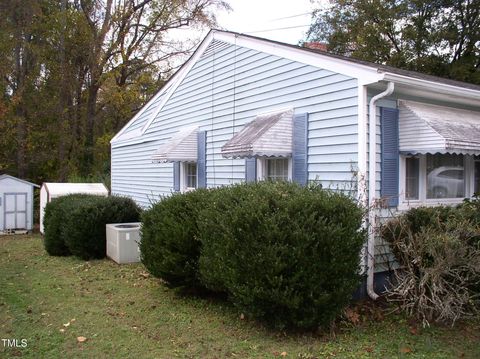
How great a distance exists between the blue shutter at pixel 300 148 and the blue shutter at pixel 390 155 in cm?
124

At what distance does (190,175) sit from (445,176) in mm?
5998

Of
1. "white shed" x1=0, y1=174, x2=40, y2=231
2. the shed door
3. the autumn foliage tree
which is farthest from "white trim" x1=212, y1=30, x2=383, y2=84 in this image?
the autumn foliage tree

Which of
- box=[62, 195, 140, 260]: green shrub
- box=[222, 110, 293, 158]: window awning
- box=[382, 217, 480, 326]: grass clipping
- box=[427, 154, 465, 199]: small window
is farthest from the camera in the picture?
box=[62, 195, 140, 260]: green shrub

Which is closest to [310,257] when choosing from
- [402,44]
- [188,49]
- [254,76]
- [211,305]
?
[211,305]

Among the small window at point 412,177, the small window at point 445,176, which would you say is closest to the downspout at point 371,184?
the small window at point 412,177

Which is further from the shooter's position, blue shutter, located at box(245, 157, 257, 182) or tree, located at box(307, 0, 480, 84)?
tree, located at box(307, 0, 480, 84)

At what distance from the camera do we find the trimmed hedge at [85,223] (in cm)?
974

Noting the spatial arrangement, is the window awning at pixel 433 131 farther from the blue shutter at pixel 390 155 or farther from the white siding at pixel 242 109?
the white siding at pixel 242 109

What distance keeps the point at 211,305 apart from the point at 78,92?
1948 cm

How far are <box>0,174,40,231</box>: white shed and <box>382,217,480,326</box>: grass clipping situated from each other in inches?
540

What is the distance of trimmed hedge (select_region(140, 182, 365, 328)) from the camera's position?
4.77 m

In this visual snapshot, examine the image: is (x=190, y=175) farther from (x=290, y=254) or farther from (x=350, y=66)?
(x=290, y=254)

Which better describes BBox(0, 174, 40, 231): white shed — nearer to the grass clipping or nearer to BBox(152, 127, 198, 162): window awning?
BBox(152, 127, 198, 162): window awning

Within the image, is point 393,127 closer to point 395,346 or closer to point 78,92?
point 395,346
